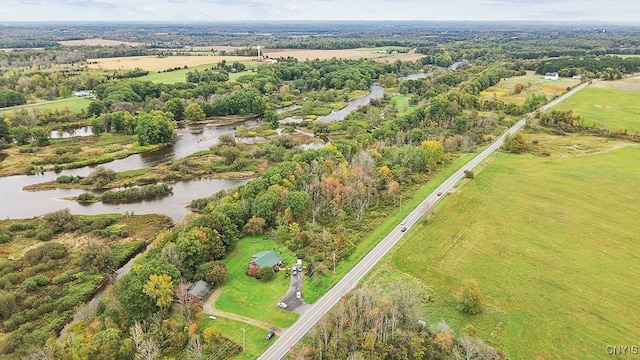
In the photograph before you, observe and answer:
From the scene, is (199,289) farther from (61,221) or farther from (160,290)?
(61,221)

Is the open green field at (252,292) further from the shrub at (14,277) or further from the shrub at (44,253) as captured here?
the shrub at (14,277)

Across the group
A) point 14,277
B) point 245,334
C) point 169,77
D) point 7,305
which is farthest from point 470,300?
point 169,77

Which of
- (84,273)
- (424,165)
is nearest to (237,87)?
(424,165)

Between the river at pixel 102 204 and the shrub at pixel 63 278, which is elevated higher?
the river at pixel 102 204

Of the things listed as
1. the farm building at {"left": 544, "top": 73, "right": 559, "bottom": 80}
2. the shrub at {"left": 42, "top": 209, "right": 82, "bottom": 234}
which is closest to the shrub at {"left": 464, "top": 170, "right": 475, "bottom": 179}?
the shrub at {"left": 42, "top": 209, "right": 82, "bottom": 234}

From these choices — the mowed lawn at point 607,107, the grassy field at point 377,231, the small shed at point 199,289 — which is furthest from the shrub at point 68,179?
the mowed lawn at point 607,107

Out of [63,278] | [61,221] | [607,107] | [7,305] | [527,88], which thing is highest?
[527,88]
